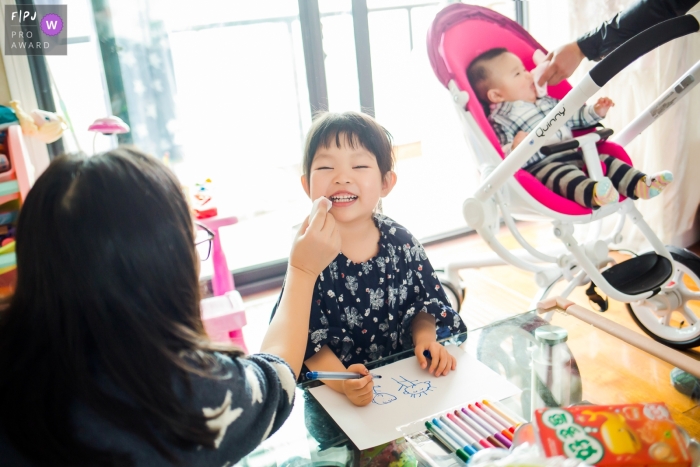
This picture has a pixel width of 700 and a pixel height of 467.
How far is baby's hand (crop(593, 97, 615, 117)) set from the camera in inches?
61.6

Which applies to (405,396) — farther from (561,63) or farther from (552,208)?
(561,63)

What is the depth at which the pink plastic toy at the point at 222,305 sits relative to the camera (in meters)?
1.65

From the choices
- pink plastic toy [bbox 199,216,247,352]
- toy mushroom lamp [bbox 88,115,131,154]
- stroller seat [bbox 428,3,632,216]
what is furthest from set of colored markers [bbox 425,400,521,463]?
toy mushroom lamp [bbox 88,115,131,154]

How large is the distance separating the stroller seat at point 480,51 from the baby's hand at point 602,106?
0.28 ft

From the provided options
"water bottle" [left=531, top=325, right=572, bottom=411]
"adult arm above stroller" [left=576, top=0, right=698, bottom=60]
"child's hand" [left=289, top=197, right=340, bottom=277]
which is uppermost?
"adult arm above stroller" [left=576, top=0, right=698, bottom=60]

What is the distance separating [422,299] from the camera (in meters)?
1.08

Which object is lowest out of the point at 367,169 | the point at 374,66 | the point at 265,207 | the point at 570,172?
the point at 265,207

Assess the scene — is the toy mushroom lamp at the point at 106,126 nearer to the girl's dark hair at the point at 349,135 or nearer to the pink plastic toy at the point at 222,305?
the pink plastic toy at the point at 222,305

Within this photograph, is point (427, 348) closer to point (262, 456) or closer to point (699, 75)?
point (262, 456)

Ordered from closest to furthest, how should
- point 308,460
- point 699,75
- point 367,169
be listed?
point 308,460 → point 367,169 → point 699,75

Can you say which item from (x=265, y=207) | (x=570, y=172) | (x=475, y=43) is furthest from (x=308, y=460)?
(x=265, y=207)

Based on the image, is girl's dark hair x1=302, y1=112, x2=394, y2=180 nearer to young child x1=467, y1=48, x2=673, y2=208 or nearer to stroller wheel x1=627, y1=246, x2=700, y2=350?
young child x1=467, y1=48, x2=673, y2=208

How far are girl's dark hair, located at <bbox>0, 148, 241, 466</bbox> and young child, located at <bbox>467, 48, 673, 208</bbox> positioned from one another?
1211mm

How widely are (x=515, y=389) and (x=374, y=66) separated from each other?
221 cm
